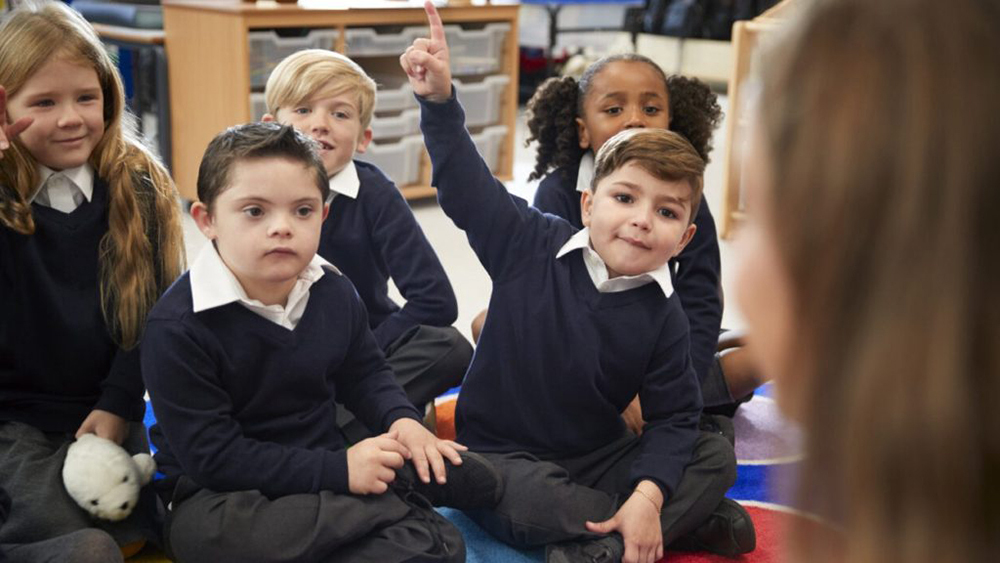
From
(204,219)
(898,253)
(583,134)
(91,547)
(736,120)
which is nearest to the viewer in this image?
(898,253)

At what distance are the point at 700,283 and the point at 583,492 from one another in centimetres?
48

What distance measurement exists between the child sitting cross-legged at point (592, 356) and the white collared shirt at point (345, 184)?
1.24ft

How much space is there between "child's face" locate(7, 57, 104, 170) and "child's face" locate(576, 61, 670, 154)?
0.80m

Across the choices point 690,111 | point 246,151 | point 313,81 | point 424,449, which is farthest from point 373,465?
point 690,111

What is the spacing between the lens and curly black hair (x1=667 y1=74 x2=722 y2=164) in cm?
187

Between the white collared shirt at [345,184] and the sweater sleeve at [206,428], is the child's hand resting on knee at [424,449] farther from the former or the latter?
the white collared shirt at [345,184]

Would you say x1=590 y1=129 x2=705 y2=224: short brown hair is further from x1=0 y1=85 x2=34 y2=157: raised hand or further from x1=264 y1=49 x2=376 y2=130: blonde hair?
x1=0 y1=85 x2=34 y2=157: raised hand

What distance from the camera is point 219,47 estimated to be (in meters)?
2.86

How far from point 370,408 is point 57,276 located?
44 cm

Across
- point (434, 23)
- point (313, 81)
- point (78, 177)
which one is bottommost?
point (78, 177)

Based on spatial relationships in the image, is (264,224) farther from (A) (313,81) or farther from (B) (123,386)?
(A) (313,81)

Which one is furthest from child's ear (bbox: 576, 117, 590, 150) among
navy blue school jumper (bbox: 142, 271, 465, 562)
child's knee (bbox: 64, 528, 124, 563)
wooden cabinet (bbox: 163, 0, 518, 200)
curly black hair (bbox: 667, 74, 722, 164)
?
wooden cabinet (bbox: 163, 0, 518, 200)

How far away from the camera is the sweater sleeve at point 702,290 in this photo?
1689 mm

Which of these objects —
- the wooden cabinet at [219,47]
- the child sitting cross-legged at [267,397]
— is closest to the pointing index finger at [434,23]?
the child sitting cross-legged at [267,397]
